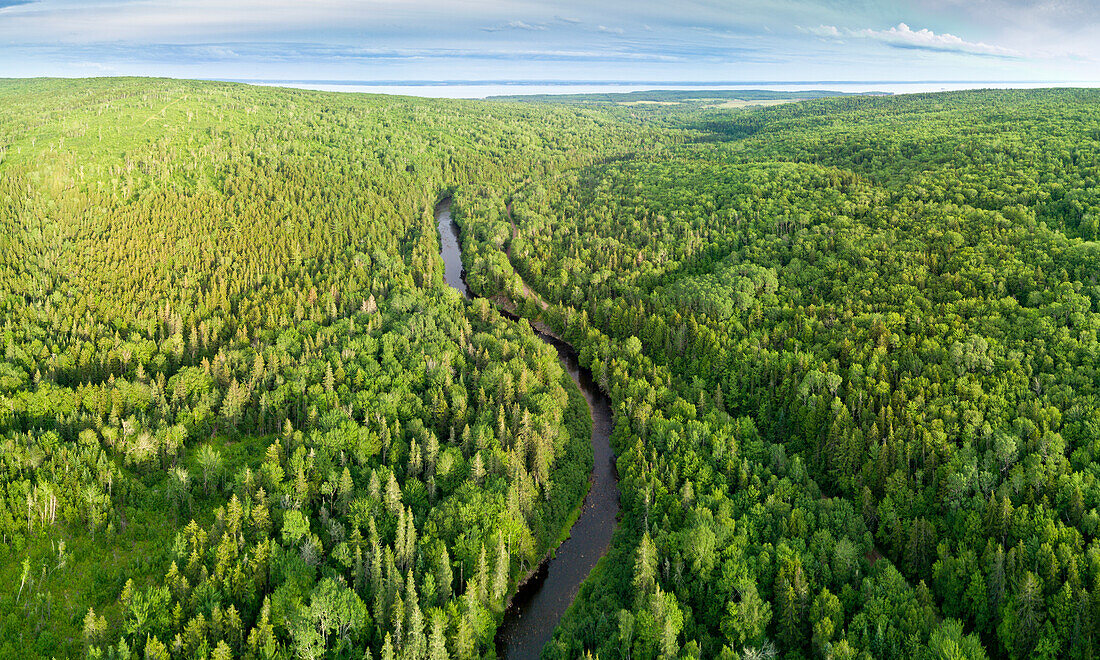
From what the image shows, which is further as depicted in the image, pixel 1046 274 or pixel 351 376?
pixel 1046 274

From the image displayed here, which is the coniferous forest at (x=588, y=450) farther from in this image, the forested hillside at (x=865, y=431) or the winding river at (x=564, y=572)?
the winding river at (x=564, y=572)

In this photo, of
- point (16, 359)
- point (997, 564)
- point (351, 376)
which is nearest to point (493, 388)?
point (351, 376)

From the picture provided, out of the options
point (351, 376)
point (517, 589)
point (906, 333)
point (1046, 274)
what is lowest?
point (517, 589)

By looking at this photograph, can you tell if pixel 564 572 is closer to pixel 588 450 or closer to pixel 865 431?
pixel 588 450

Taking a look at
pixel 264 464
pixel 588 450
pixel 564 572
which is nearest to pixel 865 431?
pixel 588 450

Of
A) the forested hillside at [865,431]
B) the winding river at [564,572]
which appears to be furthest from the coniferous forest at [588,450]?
the winding river at [564,572]

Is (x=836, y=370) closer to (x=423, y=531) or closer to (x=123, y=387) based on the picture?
(x=423, y=531)

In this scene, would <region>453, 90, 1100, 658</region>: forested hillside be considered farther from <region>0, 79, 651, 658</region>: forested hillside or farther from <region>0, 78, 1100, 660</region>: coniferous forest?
<region>0, 79, 651, 658</region>: forested hillside
